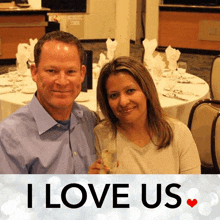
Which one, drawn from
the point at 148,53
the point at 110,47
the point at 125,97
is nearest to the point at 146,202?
the point at 125,97

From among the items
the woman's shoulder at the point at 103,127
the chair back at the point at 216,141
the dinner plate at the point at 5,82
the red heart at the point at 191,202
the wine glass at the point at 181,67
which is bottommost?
the chair back at the point at 216,141

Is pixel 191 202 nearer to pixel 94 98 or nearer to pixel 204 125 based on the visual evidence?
pixel 204 125

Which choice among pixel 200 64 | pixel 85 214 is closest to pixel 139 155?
pixel 85 214

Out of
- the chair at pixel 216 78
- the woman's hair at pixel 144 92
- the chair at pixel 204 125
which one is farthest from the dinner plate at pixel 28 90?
the chair at pixel 216 78

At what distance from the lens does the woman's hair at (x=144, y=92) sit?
69.6 inches

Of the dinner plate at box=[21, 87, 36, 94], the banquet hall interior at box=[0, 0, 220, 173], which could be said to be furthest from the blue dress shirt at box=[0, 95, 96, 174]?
the banquet hall interior at box=[0, 0, 220, 173]

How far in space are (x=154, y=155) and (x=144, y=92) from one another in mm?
272

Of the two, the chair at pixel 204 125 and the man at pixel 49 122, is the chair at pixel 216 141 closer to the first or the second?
the chair at pixel 204 125

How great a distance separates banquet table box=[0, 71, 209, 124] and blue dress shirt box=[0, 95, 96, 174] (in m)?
1.19

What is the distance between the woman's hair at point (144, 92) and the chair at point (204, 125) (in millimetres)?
1124

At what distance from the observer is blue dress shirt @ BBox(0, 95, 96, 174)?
4.88ft

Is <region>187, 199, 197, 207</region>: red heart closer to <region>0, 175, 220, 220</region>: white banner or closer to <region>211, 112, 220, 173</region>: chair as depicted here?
<region>0, 175, 220, 220</region>: white banner

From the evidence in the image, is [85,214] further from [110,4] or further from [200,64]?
[110,4]

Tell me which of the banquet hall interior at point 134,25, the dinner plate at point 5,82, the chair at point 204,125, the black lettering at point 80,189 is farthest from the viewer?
the banquet hall interior at point 134,25
